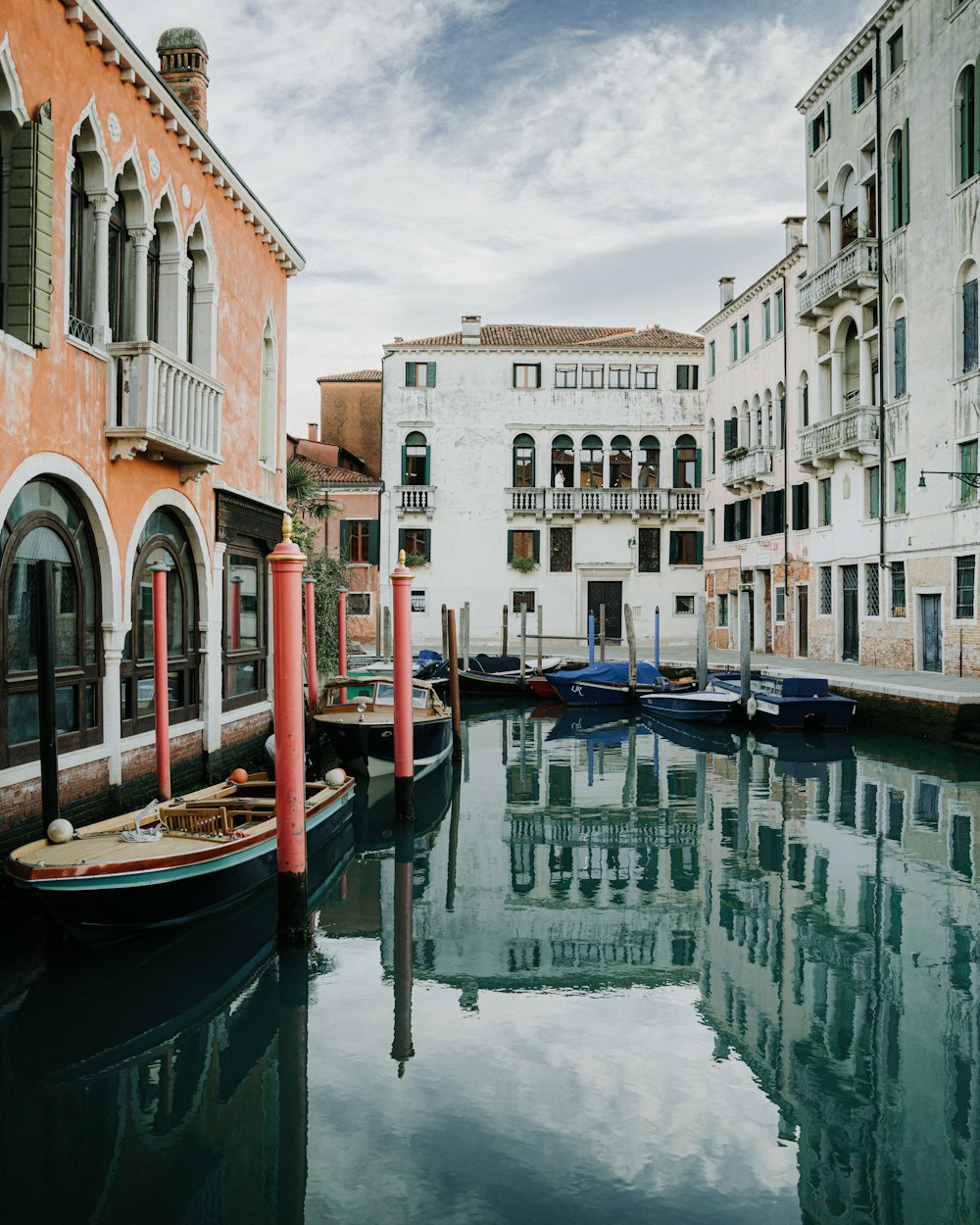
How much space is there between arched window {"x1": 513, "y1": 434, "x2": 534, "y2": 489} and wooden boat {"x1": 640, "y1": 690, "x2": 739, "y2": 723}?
13.6 metres

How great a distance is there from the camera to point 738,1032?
4.99 metres

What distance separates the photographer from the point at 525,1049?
187 inches

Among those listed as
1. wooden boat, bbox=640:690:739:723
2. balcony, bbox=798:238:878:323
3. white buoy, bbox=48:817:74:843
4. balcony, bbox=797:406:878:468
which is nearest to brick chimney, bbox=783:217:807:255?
balcony, bbox=798:238:878:323

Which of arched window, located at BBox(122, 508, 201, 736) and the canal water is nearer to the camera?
the canal water

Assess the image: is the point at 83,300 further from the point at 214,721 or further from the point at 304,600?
the point at 304,600

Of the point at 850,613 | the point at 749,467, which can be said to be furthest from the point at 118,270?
the point at 749,467

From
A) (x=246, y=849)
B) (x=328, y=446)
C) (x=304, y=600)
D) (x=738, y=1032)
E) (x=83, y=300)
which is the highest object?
(x=328, y=446)

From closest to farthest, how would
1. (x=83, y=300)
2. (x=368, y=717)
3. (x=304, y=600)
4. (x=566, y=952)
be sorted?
(x=566, y=952)
(x=83, y=300)
(x=368, y=717)
(x=304, y=600)

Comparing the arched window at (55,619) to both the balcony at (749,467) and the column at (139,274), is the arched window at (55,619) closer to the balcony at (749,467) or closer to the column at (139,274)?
the column at (139,274)

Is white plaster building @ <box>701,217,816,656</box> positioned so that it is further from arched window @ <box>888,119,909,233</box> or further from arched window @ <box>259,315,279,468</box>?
arched window @ <box>259,315,279,468</box>

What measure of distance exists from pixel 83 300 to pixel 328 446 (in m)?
24.8

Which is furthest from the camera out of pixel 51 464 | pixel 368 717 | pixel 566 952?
pixel 368 717

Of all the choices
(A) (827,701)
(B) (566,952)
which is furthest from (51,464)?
(A) (827,701)

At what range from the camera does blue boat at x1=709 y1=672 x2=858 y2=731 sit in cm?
1568
